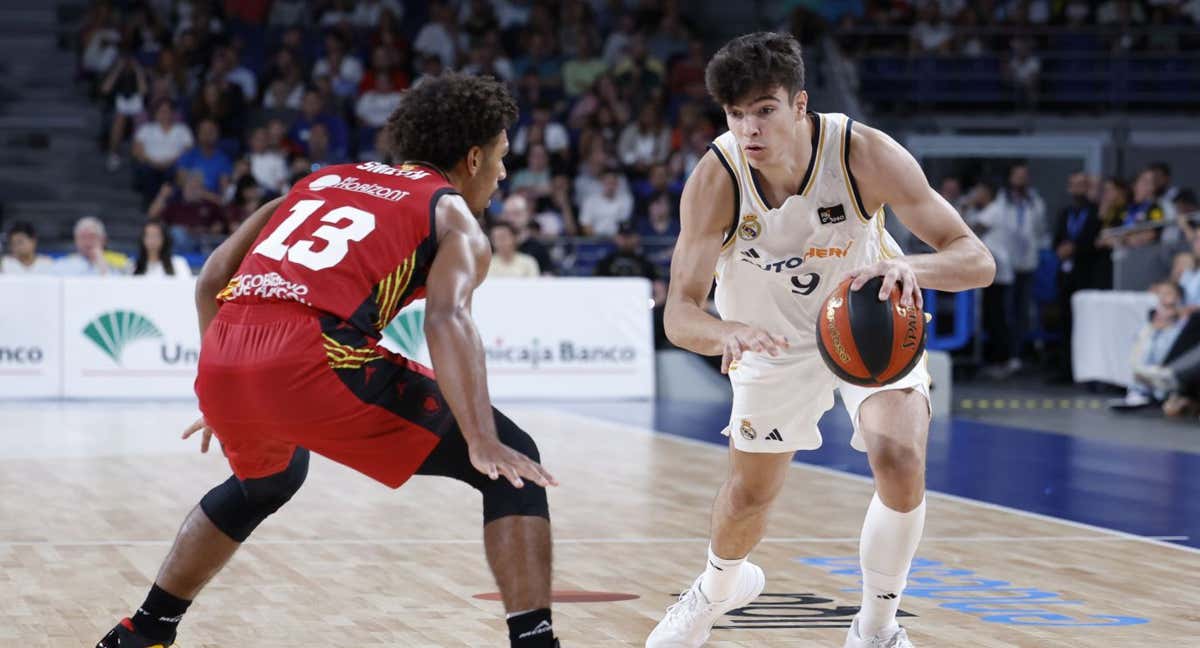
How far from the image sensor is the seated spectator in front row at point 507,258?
46.3ft

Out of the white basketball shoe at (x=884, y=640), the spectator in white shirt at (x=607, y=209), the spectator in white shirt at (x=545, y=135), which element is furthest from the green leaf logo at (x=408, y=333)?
the white basketball shoe at (x=884, y=640)

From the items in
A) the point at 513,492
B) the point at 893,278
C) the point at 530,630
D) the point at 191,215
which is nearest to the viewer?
the point at 530,630

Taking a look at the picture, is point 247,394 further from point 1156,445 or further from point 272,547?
point 1156,445

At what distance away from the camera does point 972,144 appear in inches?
771

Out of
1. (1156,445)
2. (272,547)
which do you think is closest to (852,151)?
(272,547)

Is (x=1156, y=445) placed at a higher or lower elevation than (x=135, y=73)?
lower

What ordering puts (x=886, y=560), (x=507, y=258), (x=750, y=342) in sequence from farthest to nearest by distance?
(x=507, y=258) < (x=886, y=560) < (x=750, y=342)

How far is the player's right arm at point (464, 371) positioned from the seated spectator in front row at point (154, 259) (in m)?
10.0

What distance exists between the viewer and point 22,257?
45.1 ft

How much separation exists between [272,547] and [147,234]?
723cm

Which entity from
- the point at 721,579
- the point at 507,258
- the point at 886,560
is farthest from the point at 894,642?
the point at 507,258

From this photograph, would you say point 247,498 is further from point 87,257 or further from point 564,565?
point 87,257

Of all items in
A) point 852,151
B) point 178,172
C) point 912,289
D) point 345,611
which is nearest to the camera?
point 912,289

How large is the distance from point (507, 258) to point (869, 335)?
9.70 meters
